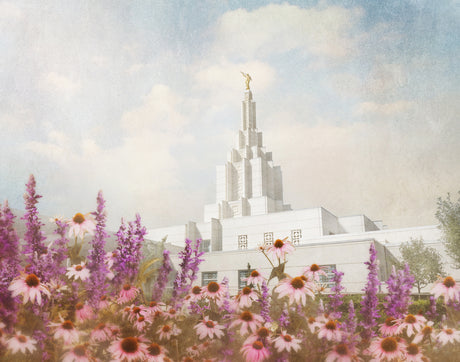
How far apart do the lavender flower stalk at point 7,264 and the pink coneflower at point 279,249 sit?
1.04m

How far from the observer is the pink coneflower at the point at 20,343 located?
1067mm

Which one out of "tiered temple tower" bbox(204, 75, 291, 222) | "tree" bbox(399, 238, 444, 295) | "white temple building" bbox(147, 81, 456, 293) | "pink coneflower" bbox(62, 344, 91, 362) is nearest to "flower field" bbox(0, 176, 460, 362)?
"pink coneflower" bbox(62, 344, 91, 362)

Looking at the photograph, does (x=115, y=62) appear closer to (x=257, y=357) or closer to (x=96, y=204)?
(x=96, y=204)

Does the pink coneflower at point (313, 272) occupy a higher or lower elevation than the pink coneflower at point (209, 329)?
higher

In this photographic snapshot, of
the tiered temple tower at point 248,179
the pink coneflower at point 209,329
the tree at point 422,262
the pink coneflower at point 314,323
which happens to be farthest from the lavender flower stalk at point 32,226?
the tiered temple tower at point 248,179

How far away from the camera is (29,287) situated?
1150 mm

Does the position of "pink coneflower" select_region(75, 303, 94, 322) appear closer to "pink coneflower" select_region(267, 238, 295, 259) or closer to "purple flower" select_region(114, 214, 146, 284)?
"purple flower" select_region(114, 214, 146, 284)

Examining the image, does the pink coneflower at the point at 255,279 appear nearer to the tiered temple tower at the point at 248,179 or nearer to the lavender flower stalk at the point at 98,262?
the lavender flower stalk at the point at 98,262

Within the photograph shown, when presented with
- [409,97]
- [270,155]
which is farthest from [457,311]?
[270,155]

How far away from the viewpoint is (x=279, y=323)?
1.51 metres

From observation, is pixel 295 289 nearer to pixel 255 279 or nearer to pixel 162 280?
pixel 255 279

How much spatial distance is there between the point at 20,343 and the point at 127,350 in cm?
33

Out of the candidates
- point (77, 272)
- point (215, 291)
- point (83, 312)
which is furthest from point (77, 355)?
point (215, 291)

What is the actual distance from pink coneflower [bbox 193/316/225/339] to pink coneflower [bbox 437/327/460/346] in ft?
3.23
